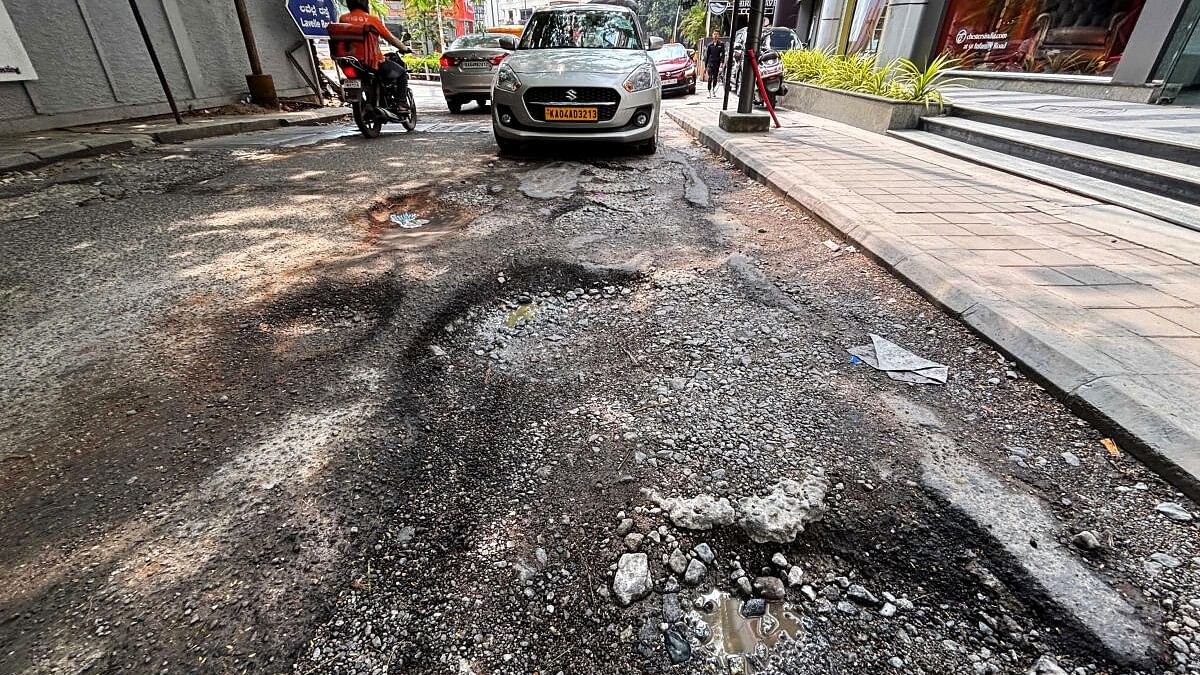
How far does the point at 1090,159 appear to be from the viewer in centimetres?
467

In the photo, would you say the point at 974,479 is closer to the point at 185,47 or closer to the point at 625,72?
the point at 625,72

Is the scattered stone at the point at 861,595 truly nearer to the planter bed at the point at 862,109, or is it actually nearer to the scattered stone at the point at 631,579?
the scattered stone at the point at 631,579

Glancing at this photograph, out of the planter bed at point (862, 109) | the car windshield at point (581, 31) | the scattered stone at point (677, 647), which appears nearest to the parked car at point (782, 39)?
the planter bed at point (862, 109)

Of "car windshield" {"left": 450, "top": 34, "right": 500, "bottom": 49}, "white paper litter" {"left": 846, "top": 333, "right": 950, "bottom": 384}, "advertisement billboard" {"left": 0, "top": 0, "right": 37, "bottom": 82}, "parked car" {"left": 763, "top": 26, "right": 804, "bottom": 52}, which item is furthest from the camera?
"parked car" {"left": 763, "top": 26, "right": 804, "bottom": 52}

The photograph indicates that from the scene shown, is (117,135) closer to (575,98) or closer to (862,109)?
(575,98)

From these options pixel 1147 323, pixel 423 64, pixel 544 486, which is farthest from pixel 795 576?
pixel 423 64

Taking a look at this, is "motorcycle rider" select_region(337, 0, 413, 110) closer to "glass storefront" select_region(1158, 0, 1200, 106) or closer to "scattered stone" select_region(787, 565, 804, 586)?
"scattered stone" select_region(787, 565, 804, 586)

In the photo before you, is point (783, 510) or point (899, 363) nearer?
point (783, 510)

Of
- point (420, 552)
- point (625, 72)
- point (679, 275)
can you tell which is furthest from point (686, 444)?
point (625, 72)

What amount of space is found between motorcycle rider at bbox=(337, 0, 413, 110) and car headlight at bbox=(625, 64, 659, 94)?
3.73m

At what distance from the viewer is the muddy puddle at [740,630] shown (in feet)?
3.85

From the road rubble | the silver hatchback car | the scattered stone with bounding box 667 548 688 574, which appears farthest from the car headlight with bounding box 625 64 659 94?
the scattered stone with bounding box 667 548 688 574

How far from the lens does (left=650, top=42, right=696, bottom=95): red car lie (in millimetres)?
14102

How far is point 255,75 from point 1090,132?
11.8 metres
